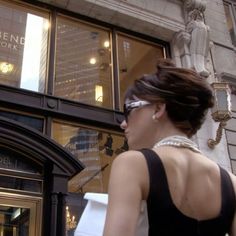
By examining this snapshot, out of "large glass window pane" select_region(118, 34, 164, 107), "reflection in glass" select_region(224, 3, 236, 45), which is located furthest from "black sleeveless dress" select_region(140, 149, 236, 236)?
"reflection in glass" select_region(224, 3, 236, 45)

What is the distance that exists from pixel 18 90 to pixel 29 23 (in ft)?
5.95

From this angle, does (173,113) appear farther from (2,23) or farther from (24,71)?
(2,23)

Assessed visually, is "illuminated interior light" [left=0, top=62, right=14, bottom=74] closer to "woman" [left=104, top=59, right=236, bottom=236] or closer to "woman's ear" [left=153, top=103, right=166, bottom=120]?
"woman" [left=104, top=59, right=236, bottom=236]

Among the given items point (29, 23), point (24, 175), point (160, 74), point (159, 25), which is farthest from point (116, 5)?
point (160, 74)

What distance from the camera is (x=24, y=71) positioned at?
828 centimetres

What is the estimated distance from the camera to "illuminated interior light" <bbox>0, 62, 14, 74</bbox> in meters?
8.09

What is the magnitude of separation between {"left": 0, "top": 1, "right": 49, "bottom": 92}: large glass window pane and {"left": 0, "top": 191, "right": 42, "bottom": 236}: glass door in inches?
85.8

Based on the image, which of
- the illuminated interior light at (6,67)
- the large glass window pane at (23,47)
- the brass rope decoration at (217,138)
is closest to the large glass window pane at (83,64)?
the large glass window pane at (23,47)

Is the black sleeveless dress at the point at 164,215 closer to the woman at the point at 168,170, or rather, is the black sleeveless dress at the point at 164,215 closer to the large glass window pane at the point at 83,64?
the woman at the point at 168,170

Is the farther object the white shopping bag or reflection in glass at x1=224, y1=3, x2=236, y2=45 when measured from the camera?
reflection in glass at x1=224, y1=3, x2=236, y2=45

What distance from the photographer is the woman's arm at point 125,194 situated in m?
1.41

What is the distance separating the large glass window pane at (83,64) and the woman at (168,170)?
22.1 feet

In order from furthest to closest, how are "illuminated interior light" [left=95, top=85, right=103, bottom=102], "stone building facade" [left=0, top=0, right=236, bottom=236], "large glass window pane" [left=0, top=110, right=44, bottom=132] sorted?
1. "illuminated interior light" [left=95, top=85, right=103, bottom=102]
2. "large glass window pane" [left=0, top=110, right=44, bottom=132]
3. "stone building facade" [left=0, top=0, right=236, bottom=236]

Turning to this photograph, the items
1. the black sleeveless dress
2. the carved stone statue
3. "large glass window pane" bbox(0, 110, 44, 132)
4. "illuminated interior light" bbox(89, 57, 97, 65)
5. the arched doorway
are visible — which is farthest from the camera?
the carved stone statue
